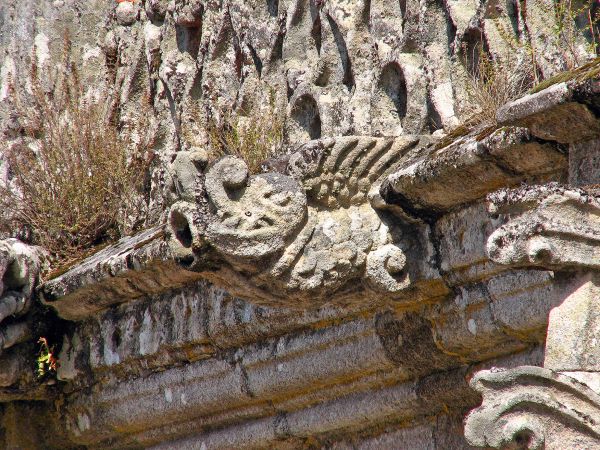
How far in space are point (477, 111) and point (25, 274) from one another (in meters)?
1.87

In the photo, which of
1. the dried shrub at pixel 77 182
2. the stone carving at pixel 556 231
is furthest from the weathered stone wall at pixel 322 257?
the dried shrub at pixel 77 182

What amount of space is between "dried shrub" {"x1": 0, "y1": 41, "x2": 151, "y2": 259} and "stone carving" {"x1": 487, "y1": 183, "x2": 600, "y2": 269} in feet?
8.61

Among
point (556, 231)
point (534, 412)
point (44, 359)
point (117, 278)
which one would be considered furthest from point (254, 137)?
point (534, 412)

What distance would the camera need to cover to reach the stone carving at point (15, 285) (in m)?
4.89

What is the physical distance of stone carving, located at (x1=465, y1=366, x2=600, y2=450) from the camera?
2729mm

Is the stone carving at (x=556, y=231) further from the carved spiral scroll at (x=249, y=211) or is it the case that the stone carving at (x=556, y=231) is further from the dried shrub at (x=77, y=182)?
the dried shrub at (x=77, y=182)

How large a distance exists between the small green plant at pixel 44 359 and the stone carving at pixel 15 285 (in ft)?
0.33

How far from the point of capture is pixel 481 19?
13.1 feet

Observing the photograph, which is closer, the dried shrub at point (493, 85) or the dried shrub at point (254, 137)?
the dried shrub at point (493, 85)

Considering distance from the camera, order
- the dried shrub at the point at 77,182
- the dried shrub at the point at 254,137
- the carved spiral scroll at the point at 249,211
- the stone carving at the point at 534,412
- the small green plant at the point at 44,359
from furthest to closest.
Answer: the dried shrub at the point at 77,182 < the small green plant at the point at 44,359 < the dried shrub at the point at 254,137 < the carved spiral scroll at the point at 249,211 < the stone carving at the point at 534,412

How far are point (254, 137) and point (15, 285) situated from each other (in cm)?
106

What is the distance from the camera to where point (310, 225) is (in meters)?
3.85

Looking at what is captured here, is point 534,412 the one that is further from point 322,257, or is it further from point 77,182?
point 77,182

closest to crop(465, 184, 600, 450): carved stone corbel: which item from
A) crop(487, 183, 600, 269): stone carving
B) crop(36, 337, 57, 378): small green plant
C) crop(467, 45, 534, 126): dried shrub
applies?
crop(487, 183, 600, 269): stone carving
